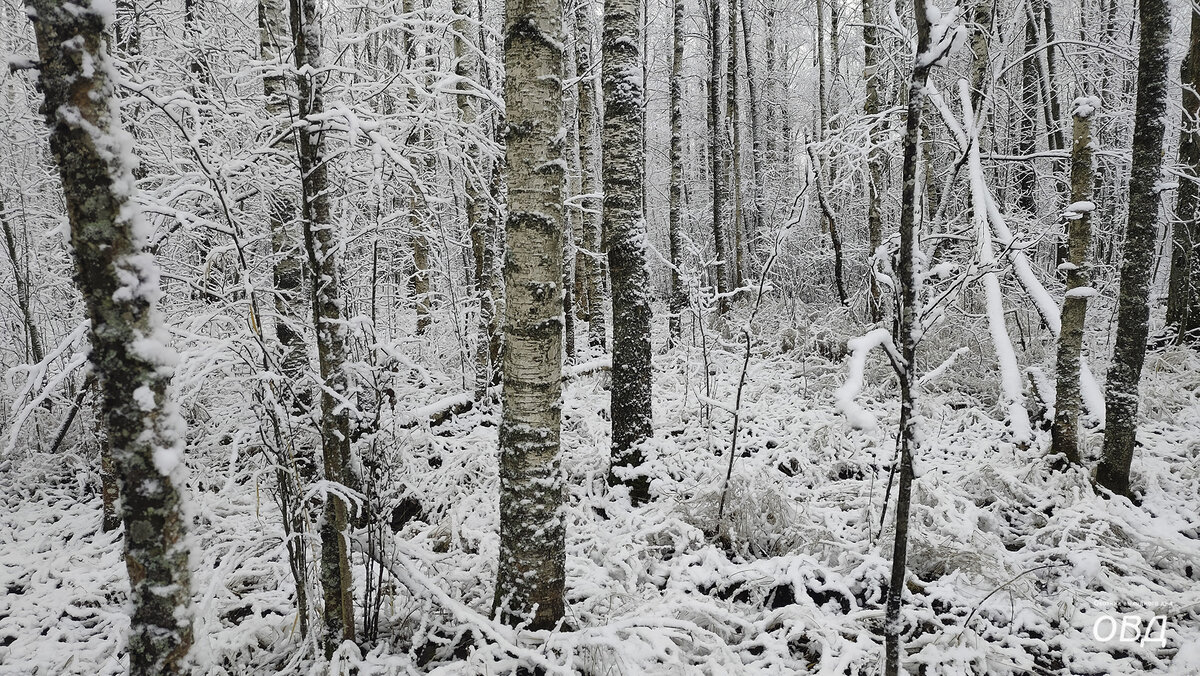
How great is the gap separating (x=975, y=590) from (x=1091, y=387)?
132 cm

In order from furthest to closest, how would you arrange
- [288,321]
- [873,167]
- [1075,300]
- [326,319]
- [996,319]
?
[873,167]
[1075,300]
[288,321]
[326,319]
[996,319]

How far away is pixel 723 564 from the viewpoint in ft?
11.7

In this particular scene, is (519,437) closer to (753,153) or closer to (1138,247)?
(1138,247)

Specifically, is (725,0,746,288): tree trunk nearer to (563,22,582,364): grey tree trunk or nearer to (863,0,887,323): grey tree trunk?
(863,0,887,323): grey tree trunk

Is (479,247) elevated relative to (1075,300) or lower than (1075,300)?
elevated

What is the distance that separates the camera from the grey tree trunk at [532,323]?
265 cm

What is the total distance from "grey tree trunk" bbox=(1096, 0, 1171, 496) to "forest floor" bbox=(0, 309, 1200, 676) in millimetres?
349

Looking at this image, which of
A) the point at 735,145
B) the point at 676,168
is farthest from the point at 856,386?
the point at 735,145

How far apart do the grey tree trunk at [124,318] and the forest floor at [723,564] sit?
154mm

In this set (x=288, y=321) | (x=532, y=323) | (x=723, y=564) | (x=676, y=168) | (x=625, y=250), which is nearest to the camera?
(x=288, y=321)

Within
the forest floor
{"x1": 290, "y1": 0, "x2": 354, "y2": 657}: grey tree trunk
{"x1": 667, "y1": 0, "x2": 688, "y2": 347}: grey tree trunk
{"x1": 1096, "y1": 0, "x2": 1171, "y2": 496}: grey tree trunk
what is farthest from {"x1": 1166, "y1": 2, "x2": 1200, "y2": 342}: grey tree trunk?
{"x1": 290, "y1": 0, "x2": 354, "y2": 657}: grey tree trunk

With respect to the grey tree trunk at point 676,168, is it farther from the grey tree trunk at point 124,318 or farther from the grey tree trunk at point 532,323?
the grey tree trunk at point 124,318

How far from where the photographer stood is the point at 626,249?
489 centimetres

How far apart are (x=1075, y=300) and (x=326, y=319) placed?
17.0ft
